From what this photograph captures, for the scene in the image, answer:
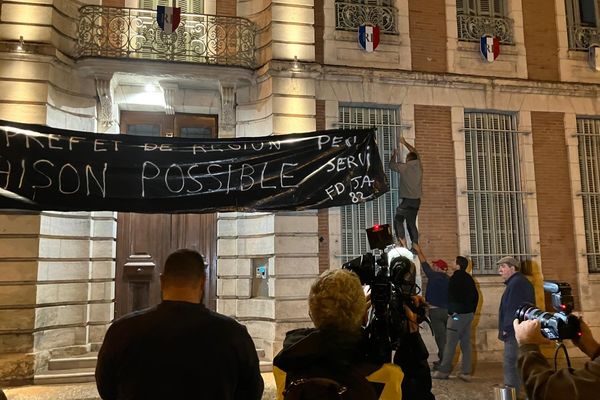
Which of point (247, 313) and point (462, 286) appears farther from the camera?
point (247, 313)

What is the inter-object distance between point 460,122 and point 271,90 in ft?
13.6

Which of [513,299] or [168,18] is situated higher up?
[168,18]

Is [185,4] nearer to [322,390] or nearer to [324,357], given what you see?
[324,357]

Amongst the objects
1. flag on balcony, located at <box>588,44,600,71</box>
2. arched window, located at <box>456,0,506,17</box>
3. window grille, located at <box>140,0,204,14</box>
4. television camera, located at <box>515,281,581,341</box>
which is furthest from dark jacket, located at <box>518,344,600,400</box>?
flag on balcony, located at <box>588,44,600,71</box>

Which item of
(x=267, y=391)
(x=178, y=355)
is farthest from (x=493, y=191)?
(x=178, y=355)

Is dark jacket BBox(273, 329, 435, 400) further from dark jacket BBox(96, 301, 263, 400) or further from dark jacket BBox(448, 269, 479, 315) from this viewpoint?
dark jacket BBox(448, 269, 479, 315)

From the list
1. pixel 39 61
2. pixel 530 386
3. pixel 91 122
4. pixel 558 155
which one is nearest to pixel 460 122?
pixel 558 155

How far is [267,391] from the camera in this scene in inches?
278

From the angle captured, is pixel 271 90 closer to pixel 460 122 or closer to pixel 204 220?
pixel 204 220

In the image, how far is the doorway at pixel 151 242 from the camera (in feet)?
30.4

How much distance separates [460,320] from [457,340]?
1.06ft

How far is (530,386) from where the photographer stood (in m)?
2.27

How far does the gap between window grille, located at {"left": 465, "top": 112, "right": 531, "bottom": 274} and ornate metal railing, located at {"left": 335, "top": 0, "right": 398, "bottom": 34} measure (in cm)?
259

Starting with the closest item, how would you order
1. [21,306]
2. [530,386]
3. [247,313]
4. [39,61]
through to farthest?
[530,386] → [21,306] → [39,61] → [247,313]
